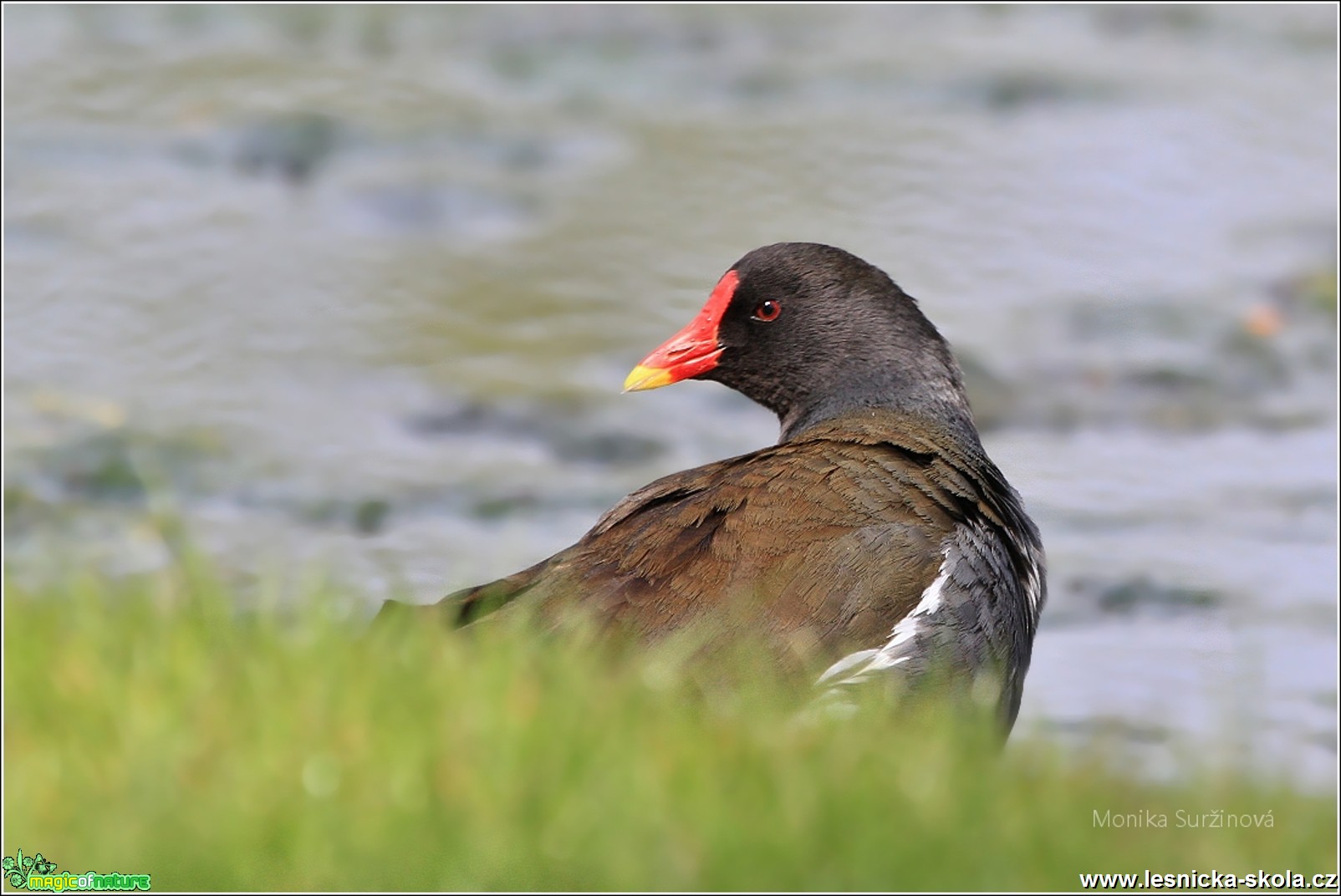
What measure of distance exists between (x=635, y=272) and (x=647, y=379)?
3.06 meters

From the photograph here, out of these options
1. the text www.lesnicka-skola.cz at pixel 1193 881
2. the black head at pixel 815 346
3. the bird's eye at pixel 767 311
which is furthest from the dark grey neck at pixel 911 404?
the text www.lesnicka-skola.cz at pixel 1193 881

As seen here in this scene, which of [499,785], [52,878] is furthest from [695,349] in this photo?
[52,878]

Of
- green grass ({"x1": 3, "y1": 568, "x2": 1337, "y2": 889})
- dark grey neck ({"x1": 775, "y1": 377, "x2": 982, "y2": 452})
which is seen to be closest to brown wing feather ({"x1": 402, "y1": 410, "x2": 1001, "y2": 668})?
green grass ({"x1": 3, "y1": 568, "x2": 1337, "y2": 889})

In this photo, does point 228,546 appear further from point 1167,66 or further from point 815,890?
point 1167,66

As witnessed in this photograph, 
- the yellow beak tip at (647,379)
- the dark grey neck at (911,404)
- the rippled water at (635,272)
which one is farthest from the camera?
the rippled water at (635,272)

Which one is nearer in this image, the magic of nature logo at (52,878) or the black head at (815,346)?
the magic of nature logo at (52,878)

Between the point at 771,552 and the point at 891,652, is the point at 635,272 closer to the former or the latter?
the point at 771,552

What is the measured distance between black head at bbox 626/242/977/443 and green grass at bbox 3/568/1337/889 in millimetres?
1684

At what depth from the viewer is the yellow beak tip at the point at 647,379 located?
5.12 metres

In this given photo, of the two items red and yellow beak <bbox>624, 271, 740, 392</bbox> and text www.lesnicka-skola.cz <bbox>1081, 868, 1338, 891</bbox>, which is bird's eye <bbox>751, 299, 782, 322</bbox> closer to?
red and yellow beak <bbox>624, 271, 740, 392</bbox>

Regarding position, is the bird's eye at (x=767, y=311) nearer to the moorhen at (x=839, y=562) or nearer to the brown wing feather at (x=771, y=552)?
the moorhen at (x=839, y=562)

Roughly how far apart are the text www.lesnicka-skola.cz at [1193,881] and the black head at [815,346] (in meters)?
2.01

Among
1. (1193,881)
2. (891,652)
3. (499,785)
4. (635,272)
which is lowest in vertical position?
(635,272)

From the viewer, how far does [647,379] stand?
515 centimetres
